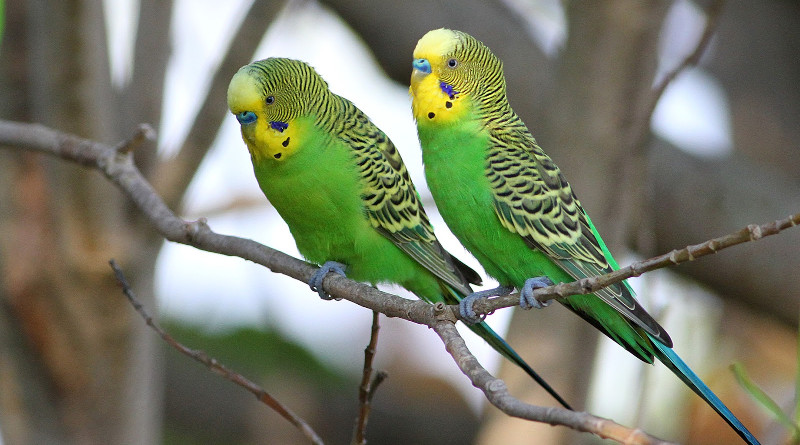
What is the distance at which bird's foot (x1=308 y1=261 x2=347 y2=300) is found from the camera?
279cm

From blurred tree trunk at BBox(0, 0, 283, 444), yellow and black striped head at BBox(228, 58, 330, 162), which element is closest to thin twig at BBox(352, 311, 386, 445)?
yellow and black striped head at BBox(228, 58, 330, 162)

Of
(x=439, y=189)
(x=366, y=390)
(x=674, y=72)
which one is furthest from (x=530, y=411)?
(x=674, y=72)

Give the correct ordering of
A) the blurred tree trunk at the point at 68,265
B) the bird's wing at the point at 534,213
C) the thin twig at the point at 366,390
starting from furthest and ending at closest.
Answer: the blurred tree trunk at the point at 68,265, the bird's wing at the point at 534,213, the thin twig at the point at 366,390

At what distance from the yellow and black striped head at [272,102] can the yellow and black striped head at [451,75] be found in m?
0.41

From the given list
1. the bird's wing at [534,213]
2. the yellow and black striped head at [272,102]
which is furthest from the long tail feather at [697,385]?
the yellow and black striped head at [272,102]

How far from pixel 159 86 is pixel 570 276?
109 inches

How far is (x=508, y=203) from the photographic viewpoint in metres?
2.78

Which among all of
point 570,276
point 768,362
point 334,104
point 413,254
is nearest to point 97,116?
point 334,104

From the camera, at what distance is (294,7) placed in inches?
240

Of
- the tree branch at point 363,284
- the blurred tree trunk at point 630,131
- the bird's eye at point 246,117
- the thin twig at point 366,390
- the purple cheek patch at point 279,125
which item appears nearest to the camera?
the tree branch at point 363,284

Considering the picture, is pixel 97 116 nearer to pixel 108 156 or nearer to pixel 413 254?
pixel 108 156

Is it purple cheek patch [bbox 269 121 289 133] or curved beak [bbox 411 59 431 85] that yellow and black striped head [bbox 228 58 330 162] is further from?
curved beak [bbox 411 59 431 85]

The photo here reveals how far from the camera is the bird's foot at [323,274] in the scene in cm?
279

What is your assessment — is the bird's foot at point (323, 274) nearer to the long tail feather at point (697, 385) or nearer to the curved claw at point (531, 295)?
the curved claw at point (531, 295)
